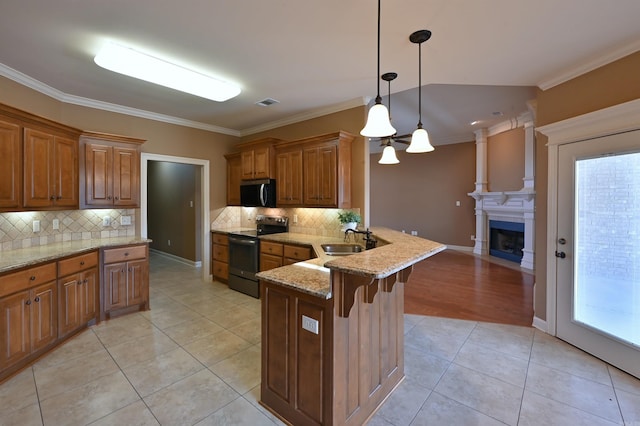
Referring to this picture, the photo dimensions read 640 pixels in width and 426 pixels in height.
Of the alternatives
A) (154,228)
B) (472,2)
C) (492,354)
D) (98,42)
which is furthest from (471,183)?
(154,228)

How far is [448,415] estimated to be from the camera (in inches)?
75.5

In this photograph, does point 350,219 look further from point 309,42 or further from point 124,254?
point 124,254

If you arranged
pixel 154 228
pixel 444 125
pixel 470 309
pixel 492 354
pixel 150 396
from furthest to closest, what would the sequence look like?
pixel 154 228 → pixel 444 125 → pixel 470 309 → pixel 492 354 → pixel 150 396

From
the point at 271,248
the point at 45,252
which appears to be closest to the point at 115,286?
the point at 45,252

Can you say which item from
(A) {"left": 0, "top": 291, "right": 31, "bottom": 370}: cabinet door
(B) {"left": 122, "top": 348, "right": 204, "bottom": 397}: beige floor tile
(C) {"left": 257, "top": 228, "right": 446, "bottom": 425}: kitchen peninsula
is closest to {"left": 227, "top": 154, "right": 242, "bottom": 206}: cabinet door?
(B) {"left": 122, "top": 348, "right": 204, "bottom": 397}: beige floor tile

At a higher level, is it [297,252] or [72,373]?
[297,252]

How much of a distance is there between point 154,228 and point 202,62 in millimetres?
6097

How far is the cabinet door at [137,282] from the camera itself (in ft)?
11.9

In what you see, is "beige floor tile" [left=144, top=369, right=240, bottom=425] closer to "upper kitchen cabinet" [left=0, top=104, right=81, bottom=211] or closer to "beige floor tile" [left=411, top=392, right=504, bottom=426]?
"beige floor tile" [left=411, top=392, right=504, bottom=426]

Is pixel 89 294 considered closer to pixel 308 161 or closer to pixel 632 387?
pixel 308 161

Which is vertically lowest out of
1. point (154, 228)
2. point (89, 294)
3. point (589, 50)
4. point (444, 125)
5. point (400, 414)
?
point (400, 414)

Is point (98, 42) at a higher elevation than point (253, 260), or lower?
higher

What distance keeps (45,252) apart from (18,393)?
133 centimetres

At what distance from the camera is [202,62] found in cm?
281
